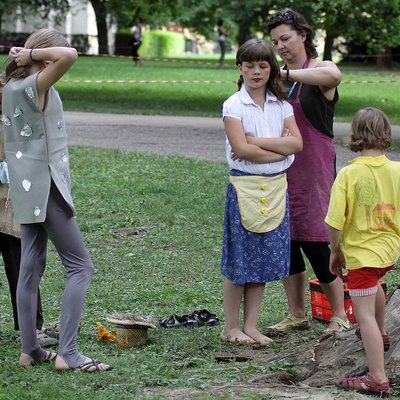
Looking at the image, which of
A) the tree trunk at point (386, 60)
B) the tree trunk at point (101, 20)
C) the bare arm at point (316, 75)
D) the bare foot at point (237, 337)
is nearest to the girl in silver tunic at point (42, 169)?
the bare foot at point (237, 337)

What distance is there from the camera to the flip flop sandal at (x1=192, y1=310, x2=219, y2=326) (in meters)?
4.54

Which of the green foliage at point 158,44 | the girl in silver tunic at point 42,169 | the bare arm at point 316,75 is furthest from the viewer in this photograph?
the green foliage at point 158,44

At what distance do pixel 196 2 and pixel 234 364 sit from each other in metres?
33.0

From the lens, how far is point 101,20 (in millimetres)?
33125

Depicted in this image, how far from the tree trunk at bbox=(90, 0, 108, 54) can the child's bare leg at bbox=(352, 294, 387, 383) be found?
1158 inches

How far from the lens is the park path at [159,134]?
11.4 meters

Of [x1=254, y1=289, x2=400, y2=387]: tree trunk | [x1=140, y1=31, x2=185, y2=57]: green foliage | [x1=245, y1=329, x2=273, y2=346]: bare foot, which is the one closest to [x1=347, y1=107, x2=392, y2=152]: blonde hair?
[x1=254, y1=289, x2=400, y2=387]: tree trunk

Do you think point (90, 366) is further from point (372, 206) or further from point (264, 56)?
point (264, 56)

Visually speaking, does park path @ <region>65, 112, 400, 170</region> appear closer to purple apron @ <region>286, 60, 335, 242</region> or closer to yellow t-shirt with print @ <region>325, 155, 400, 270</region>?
purple apron @ <region>286, 60, 335, 242</region>

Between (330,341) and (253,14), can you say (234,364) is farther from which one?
(253,14)

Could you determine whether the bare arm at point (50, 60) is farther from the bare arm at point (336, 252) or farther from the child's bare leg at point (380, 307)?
the child's bare leg at point (380, 307)

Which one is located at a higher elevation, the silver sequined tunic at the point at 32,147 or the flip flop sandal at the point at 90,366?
the silver sequined tunic at the point at 32,147

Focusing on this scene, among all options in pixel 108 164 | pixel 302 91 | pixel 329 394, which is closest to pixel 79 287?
pixel 329 394

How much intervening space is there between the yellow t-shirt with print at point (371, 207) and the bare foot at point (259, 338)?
998 mm
